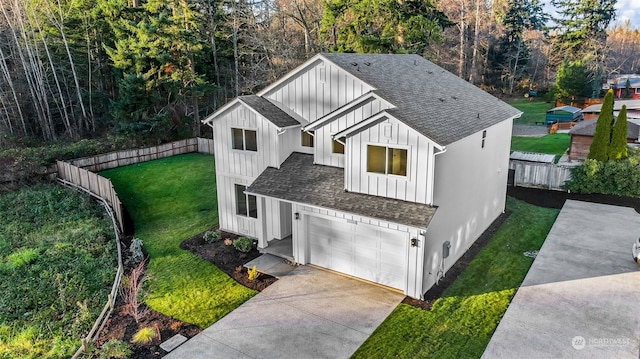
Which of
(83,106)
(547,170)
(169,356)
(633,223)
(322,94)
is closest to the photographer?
(169,356)

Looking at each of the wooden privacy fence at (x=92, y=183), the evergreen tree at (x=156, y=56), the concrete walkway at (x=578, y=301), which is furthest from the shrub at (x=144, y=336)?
the evergreen tree at (x=156, y=56)

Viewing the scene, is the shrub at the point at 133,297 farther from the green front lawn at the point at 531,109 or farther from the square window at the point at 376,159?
the green front lawn at the point at 531,109

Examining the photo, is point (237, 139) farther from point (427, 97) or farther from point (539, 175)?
point (539, 175)

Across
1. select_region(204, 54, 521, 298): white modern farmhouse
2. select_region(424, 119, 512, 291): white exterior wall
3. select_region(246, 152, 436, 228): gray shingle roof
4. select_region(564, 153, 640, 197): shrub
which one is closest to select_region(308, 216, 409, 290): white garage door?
select_region(204, 54, 521, 298): white modern farmhouse

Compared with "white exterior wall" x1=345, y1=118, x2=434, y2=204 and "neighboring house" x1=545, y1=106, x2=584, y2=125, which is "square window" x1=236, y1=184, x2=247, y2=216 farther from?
"neighboring house" x1=545, y1=106, x2=584, y2=125

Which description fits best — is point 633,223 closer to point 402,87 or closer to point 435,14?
point 402,87

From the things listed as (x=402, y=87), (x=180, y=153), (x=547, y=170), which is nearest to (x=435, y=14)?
(x=547, y=170)

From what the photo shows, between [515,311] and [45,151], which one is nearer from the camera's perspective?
[515,311]
